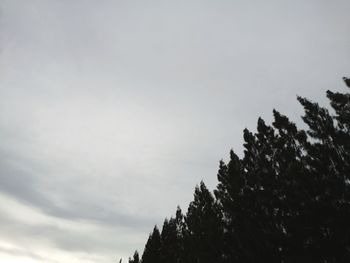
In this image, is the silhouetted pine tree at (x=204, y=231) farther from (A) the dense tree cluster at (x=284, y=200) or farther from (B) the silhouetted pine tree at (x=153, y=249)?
(B) the silhouetted pine tree at (x=153, y=249)

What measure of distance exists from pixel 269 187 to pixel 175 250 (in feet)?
62.0

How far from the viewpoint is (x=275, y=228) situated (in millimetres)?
24594

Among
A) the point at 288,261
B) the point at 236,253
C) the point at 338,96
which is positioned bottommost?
the point at 288,261

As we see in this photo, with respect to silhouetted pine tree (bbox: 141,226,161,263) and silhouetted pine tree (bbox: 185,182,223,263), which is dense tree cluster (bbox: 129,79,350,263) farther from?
silhouetted pine tree (bbox: 141,226,161,263)

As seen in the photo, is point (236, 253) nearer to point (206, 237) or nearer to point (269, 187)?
point (206, 237)

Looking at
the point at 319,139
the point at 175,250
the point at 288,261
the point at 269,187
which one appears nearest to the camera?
the point at 288,261

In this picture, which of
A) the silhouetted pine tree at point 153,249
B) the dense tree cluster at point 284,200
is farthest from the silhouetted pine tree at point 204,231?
the silhouetted pine tree at point 153,249

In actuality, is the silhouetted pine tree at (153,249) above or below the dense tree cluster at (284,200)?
above

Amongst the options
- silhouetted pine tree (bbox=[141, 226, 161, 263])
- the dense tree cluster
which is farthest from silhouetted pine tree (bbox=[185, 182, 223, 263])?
silhouetted pine tree (bbox=[141, 226, 161, 263])

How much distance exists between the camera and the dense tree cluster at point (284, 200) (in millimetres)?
21500

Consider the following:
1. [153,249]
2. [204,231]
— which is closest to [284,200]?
[204,231]

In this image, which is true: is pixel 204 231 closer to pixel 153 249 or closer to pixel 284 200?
pixel 284 200

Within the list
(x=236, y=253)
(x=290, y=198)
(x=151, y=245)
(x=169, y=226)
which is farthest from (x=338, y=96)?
(x=151, y=245)

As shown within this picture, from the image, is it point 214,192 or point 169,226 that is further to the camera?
point 169,226
